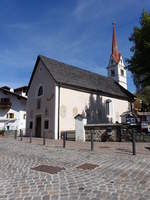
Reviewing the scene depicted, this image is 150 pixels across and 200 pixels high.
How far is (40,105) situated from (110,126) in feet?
36.1

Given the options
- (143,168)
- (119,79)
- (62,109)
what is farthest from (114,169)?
(119,79)

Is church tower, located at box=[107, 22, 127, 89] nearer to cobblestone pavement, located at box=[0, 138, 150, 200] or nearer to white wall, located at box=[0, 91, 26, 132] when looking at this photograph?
white wall, located at box=[0, 91, 26, 132]

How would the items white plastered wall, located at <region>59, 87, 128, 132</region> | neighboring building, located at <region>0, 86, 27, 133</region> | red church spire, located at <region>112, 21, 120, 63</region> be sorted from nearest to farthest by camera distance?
1. white plastered wall, located at <region>59, 87, 128, 132</region>
2. neighboring building, located at <region>0, 86, 27, 133</region>
3. red church spire, located at <region>112, 21, 120, 63</region>

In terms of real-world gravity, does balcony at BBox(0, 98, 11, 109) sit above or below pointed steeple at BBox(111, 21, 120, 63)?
below

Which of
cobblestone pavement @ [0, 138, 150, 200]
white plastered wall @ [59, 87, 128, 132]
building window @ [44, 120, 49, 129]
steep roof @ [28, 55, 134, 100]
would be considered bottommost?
cobblestone pavement @ [0, 138, 150, 200]

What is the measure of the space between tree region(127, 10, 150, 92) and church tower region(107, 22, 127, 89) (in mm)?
27509

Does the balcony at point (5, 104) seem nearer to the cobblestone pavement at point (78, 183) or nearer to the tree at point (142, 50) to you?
the tree at point (142, 50)

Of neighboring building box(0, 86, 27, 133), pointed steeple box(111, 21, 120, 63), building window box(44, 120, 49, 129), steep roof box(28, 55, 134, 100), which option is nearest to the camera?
building window box(44, 120, 49, 129)

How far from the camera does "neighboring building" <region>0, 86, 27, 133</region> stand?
34.8 m

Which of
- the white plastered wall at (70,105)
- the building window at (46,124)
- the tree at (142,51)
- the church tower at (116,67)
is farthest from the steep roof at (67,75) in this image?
the church tower at (116,67)

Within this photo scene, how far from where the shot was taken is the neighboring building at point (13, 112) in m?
34.8

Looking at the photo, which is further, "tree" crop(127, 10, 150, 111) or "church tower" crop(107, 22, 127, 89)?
"church tower" crop(107, 22, 127, 89)

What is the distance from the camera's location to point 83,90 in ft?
76.8

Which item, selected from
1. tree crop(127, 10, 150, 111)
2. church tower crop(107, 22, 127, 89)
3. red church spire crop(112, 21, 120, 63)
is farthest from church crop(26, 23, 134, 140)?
red church spire crop(112, 21, 120, 63)
